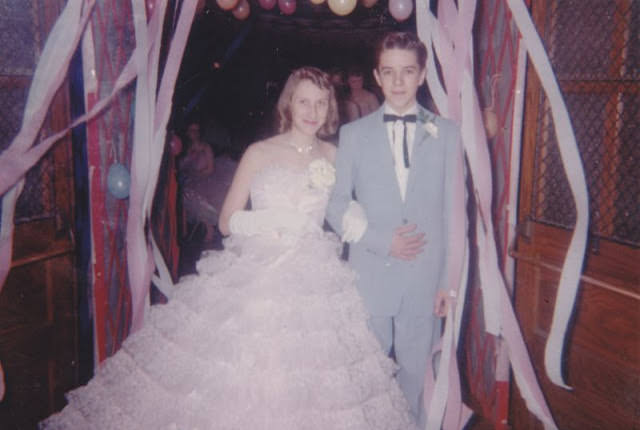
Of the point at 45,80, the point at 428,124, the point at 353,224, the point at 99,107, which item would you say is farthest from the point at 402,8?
the point at 45,80

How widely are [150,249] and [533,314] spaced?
1.94m

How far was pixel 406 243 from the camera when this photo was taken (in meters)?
2.05

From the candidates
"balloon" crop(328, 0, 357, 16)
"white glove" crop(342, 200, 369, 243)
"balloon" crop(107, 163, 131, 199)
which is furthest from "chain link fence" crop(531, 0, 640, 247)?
"balloon" crop(107, 163, 131, 199)

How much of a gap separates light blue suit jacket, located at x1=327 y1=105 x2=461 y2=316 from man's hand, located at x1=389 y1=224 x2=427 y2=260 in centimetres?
3

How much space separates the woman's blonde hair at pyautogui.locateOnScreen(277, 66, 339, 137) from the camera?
7.27 ft

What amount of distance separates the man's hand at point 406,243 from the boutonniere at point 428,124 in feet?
1.33

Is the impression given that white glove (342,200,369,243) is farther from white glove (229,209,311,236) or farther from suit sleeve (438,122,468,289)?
suit sleeve (438,122,468,289)

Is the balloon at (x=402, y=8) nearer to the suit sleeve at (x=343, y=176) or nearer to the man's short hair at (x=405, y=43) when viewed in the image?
the man's short hair at (x=405, y=43)

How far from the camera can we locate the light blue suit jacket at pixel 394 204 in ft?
6.85

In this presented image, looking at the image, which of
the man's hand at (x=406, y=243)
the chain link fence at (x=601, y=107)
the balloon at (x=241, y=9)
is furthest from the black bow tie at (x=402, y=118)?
the balloon at (x=241, y=9)

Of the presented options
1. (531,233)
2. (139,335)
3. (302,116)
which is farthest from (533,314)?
(139,335)

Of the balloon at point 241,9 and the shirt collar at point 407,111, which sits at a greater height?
the balloon at point 241,9

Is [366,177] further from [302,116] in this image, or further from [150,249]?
[150,249]

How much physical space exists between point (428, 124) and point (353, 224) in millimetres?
542
